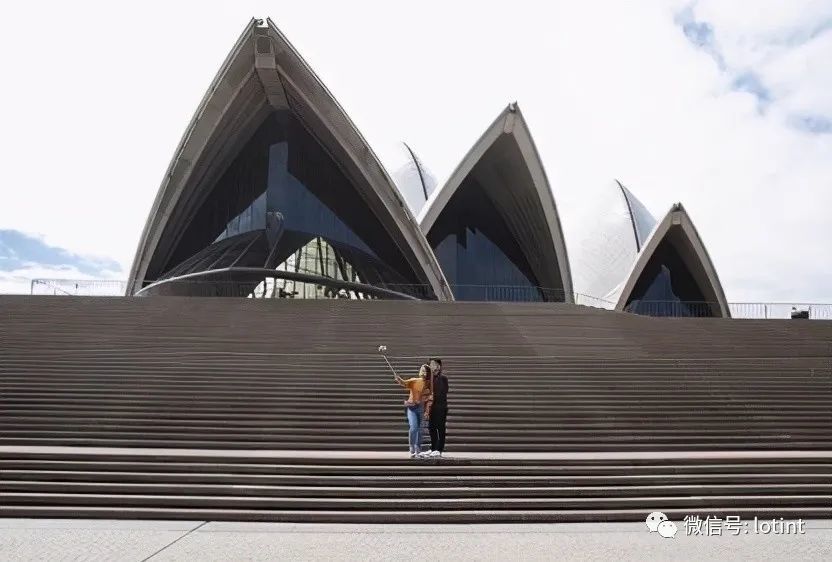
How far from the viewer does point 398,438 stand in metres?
8.70

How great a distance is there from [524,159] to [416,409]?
65.1ft

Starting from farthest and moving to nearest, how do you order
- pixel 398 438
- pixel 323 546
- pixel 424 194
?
pixel 424 194 < pixel 398 438 < pixel 323 546

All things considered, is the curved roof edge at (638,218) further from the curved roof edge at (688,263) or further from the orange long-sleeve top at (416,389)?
the orange long-sleeve top at (416,389)

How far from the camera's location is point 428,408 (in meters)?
7.95

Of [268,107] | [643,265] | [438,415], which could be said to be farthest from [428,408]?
[643,265]

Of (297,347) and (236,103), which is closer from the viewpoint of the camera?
(297,347)

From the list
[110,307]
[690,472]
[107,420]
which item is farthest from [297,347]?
[690,472]

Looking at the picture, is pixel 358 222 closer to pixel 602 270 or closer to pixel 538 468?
pixel 602 270

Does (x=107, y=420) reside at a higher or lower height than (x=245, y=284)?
lower

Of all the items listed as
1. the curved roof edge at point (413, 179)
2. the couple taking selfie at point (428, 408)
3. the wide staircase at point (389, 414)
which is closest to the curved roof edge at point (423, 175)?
the curved roof edge at point (413, 179)

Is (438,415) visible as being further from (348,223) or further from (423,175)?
(423,175)

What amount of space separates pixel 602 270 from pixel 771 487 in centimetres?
2700

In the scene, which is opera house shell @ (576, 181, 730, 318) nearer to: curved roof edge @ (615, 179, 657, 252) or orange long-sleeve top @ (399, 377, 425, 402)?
curved roof edge @ (615, 179, 657, 252)

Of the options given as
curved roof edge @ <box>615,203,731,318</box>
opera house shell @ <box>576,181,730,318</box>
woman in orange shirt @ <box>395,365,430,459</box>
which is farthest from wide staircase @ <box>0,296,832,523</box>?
opera house shell @ <box>576,181,730,318</box>
